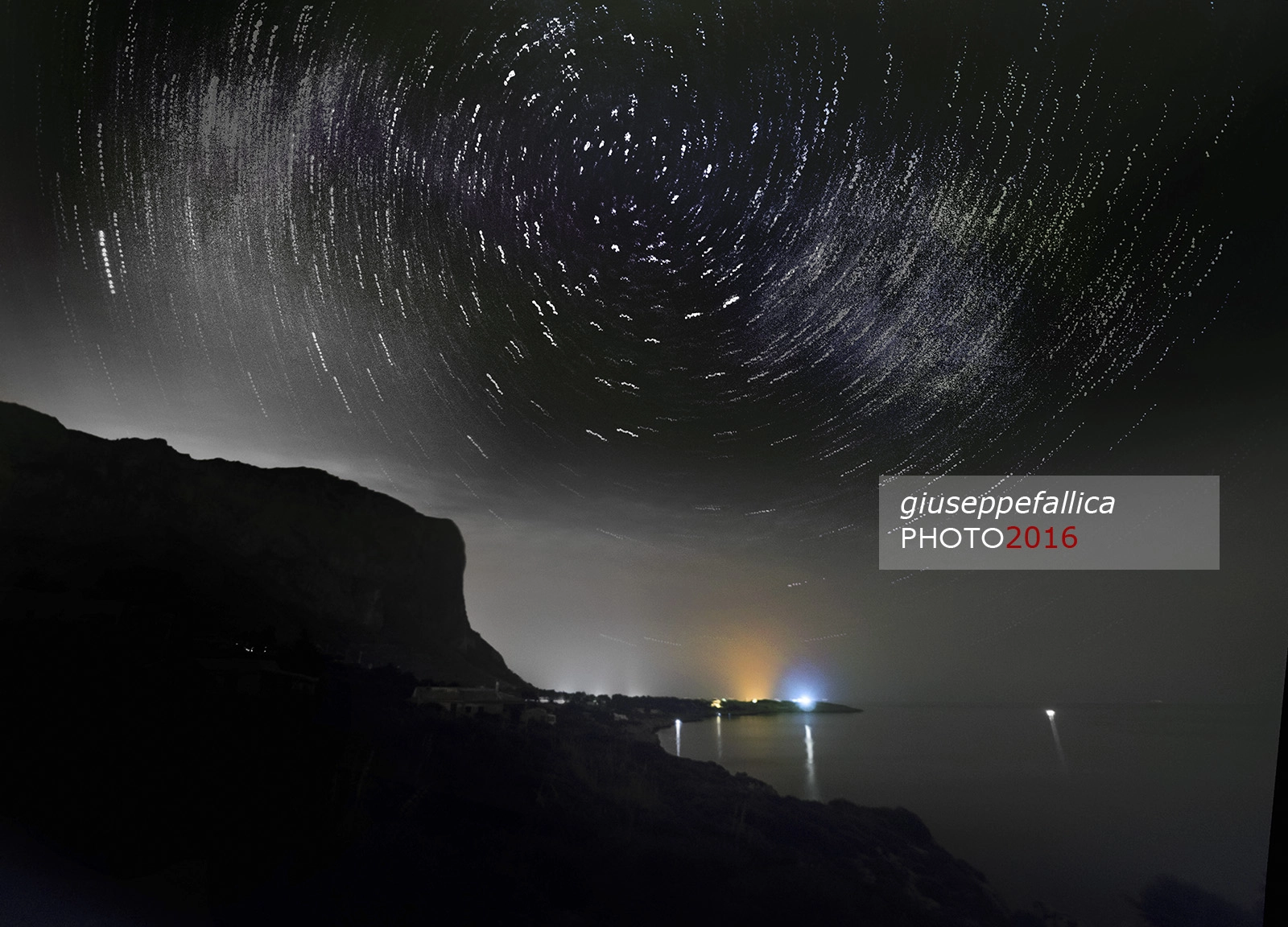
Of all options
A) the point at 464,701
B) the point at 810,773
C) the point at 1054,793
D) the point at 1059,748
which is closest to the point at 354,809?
the point at 464,701

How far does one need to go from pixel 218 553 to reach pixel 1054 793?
29701 mm

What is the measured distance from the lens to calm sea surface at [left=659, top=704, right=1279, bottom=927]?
50.0ft

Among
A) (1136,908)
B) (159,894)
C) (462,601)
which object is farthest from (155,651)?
(462,601)

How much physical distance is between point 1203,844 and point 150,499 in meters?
34.2

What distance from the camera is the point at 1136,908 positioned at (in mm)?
13656

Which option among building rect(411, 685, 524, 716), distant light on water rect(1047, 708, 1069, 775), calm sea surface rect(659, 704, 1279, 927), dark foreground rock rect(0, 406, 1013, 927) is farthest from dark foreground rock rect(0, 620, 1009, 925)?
distant light on water rect(1047, 708, 1069, 775)

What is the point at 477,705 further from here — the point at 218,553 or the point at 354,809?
the point at 218,553

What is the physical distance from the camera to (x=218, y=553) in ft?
89.8

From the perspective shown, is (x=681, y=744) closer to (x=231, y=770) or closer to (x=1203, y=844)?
(x=1203, y=844)

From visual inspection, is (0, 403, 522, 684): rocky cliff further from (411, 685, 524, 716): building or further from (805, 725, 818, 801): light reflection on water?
(805, 725, 818, 801): light reflection on water

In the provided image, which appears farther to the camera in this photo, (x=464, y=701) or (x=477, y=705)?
(x=464, y=701)

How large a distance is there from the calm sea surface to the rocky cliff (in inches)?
504

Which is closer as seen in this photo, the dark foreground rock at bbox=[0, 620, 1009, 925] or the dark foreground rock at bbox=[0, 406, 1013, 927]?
the dark foreground rock at bbox=[0, 406, 1013, 927]

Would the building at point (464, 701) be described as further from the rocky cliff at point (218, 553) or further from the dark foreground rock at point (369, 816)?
the rocky cliff at point (218, 553)
